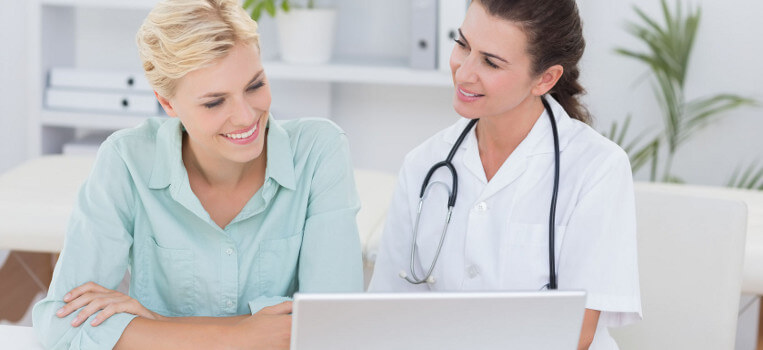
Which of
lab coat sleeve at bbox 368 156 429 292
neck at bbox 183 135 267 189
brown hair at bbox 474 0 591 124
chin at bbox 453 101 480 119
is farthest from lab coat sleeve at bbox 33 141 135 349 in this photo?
brown hair at bbox 474 0 591 124

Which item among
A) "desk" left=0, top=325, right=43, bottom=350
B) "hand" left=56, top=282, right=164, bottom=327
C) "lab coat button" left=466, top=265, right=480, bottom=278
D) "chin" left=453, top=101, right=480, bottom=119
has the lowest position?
Result: "desk" left=0, top=325, right=43, bottom=350

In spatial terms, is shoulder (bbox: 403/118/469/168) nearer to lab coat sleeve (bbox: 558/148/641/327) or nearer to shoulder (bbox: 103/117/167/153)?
lab coat sleeve (bbox: 558/148/641/327)

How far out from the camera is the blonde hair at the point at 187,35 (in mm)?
1362

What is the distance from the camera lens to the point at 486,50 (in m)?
1.46

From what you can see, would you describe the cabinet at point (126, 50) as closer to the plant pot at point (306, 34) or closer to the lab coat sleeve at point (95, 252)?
the plant pot at point (306, 34)

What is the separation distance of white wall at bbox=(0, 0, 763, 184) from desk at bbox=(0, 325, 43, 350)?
199 centimetres

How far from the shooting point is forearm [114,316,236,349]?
1.31 meters

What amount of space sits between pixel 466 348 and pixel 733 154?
2405 millimetres

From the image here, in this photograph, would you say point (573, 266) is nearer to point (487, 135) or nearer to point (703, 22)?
point (487, 135)

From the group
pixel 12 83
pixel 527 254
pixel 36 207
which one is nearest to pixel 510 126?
pixel 527 254

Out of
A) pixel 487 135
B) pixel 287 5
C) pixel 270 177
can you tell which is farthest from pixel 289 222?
pixel 287 5

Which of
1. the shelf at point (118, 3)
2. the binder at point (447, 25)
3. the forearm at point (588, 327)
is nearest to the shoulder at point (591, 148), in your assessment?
the forearm at point (588, 327)

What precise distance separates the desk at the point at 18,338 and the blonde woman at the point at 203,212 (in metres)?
0.02

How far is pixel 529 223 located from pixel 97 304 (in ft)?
2.22
